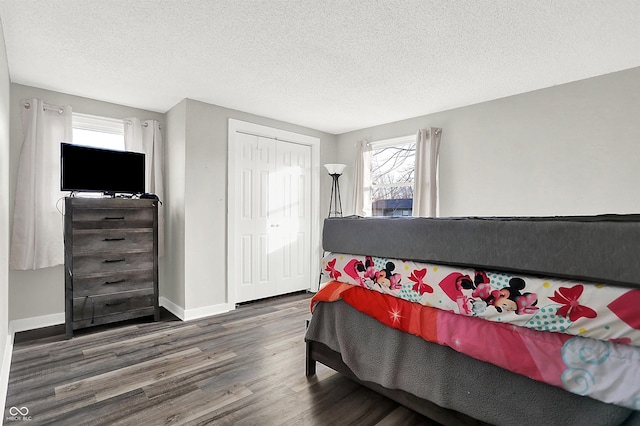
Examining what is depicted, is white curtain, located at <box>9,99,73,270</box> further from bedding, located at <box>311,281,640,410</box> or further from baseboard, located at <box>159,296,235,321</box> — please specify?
bedding, located at <box>311,281,640,410</box>

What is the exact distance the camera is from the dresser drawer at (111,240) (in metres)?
3.01

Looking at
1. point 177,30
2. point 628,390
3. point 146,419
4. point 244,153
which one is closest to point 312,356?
point 146,419

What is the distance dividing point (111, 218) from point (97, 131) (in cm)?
117

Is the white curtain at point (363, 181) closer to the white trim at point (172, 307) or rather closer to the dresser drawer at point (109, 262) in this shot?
the white trim at point (172, 307)

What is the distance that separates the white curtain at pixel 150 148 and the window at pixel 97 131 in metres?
0.12

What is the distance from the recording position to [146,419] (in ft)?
5.73

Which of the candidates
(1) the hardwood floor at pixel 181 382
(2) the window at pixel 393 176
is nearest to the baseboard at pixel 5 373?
(1) the hardwood floor at pixel 181 382

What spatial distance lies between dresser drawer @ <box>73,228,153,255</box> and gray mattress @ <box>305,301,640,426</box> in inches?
92.2

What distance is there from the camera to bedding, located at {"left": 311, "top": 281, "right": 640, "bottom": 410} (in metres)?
1.04

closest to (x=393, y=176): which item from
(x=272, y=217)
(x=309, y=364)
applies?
(x=272, y=217)

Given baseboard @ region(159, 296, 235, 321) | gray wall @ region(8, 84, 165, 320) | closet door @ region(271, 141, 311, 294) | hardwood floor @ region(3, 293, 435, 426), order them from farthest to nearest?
closet door @ region(271, 141, 311, 294)
baseboard @ region(159, 296, 235, 321)
gray wall @ region(8, 84, 165, 320)
hardwood floor @ region(3, 293, 435, 426)

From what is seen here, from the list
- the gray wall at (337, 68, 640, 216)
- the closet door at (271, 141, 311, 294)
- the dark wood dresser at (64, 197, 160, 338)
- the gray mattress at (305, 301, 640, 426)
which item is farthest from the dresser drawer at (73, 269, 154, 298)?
the gray wall at (337, 68, 640, 216)

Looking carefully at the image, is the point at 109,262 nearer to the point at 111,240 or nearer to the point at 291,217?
the point at 111,240

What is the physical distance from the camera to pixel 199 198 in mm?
3598
